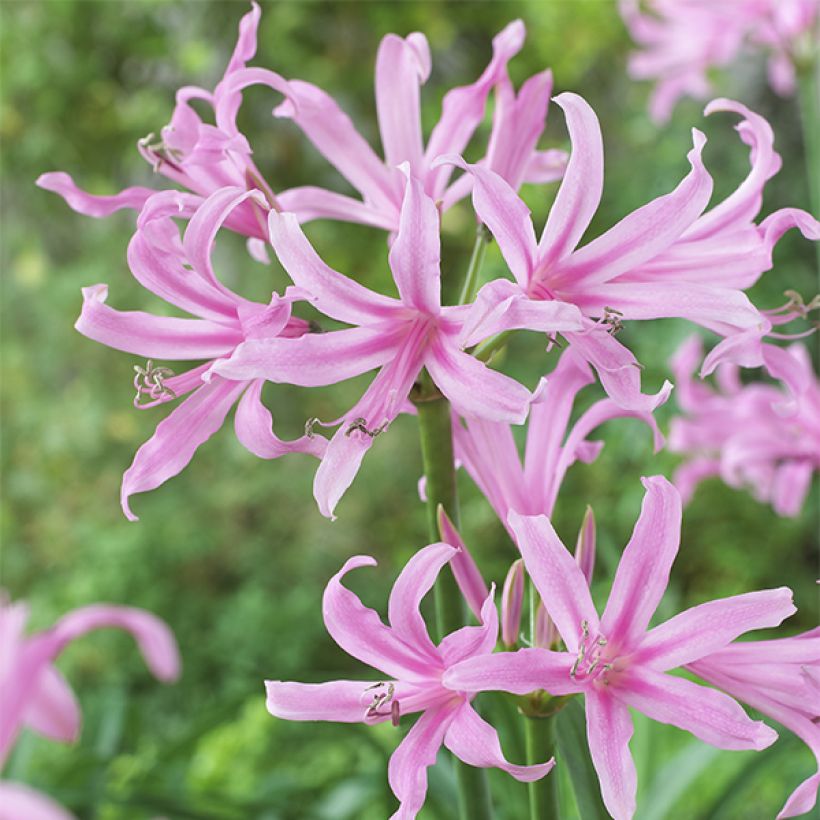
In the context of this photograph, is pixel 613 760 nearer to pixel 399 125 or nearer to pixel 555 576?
pixel 555 576

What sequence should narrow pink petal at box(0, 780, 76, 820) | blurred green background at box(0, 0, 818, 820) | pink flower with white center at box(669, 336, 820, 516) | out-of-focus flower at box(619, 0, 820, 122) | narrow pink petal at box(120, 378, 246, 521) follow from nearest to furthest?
narrow pink petal at box(0, 780, 76, 820) < narrow pink petal at box(120, 378, 246, 521) < pink flower with white center at box(669, 336, 820, 516) < out-of-focus flower at box(619, 0, 820, 122) < blurred green background at box(0, 0, 818, 820)

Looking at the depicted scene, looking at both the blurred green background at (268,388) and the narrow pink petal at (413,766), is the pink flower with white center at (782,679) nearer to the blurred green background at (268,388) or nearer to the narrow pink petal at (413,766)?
the narrow pink petal at (413,766)

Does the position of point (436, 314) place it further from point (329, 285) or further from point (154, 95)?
point (154, 95)

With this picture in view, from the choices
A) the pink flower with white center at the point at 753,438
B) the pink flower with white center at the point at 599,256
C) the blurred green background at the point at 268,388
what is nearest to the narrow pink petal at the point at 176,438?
the pink flower with white center at the point at 599,256

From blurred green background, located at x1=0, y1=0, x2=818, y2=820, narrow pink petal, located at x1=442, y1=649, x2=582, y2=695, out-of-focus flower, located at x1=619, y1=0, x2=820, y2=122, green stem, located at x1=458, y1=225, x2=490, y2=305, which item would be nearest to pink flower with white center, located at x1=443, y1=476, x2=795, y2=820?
narrow pink petal, located at x1=442, y1=649, x2=582, y2=695

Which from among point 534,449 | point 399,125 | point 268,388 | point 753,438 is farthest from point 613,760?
point 268,388

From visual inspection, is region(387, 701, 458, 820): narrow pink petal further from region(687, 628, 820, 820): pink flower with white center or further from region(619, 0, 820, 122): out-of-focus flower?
region(619, 0, 820, 122): out-of-focus flower

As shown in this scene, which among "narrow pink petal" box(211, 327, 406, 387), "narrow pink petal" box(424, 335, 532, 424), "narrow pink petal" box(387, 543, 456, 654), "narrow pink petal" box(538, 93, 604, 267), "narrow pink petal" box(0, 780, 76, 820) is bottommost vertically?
"narrow pink petal" box(0, 780, 76, 820)
